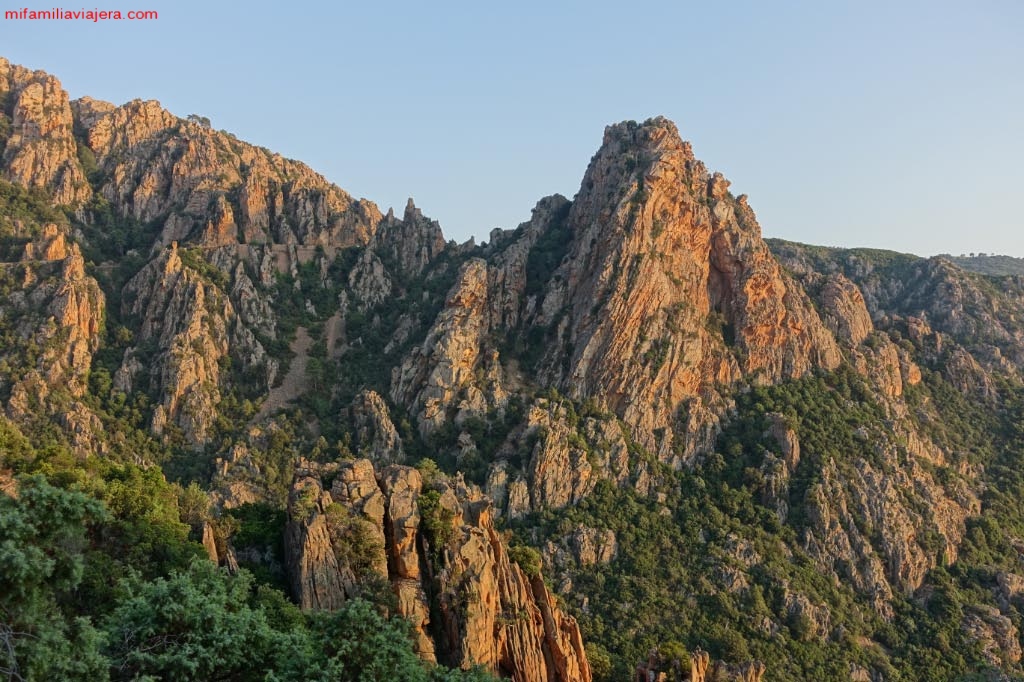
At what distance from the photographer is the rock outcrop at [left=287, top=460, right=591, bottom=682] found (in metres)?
43.1

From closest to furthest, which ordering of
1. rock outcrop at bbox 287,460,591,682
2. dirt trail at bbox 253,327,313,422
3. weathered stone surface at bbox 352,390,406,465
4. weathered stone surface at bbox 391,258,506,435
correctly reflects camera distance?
rock outcrop at bbox 287,460,591,682 → weathered stone surface at bbox 352,390,406,465 → weathered stone surface at bbox 391,258,506,435 → dirt trail at bbox 253,327,313,422

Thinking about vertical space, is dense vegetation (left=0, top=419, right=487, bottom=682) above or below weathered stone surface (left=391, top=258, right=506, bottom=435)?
below

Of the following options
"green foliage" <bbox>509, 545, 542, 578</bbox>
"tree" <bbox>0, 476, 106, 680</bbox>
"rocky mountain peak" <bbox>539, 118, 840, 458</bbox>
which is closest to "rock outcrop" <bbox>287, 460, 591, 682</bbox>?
"green foliage" <bbox>509, 545, 542, 578</bbox>

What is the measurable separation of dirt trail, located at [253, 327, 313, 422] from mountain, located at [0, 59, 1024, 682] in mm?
453

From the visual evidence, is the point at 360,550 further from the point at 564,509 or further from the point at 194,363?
the point at 194,363

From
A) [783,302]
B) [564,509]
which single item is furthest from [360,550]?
[783,302]

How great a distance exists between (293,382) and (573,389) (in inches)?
1446

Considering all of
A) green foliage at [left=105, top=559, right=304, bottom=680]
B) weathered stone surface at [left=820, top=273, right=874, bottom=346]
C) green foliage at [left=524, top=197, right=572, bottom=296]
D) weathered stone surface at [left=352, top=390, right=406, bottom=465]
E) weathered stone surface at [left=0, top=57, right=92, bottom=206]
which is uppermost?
weathered stone surface at [left=0, top=57, right=92, bottom=206]

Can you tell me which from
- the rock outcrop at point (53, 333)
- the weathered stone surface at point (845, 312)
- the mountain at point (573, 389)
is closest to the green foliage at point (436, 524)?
the mountain at point (573, 389)

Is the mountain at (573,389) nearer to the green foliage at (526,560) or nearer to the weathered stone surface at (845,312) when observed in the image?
the green foliage at (526,560)

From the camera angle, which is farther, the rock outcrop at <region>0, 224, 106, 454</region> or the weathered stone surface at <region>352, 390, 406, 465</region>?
the weathered stone surface at <region>352, 390, 406, 465</region>

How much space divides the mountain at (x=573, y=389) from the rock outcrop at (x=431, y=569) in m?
0.46

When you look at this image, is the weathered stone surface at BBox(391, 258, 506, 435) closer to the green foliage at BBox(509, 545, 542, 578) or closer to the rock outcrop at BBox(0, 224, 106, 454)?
the rock outcrop at BBox(0, 224, 106, 454)

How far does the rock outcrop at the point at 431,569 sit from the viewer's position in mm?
43125
